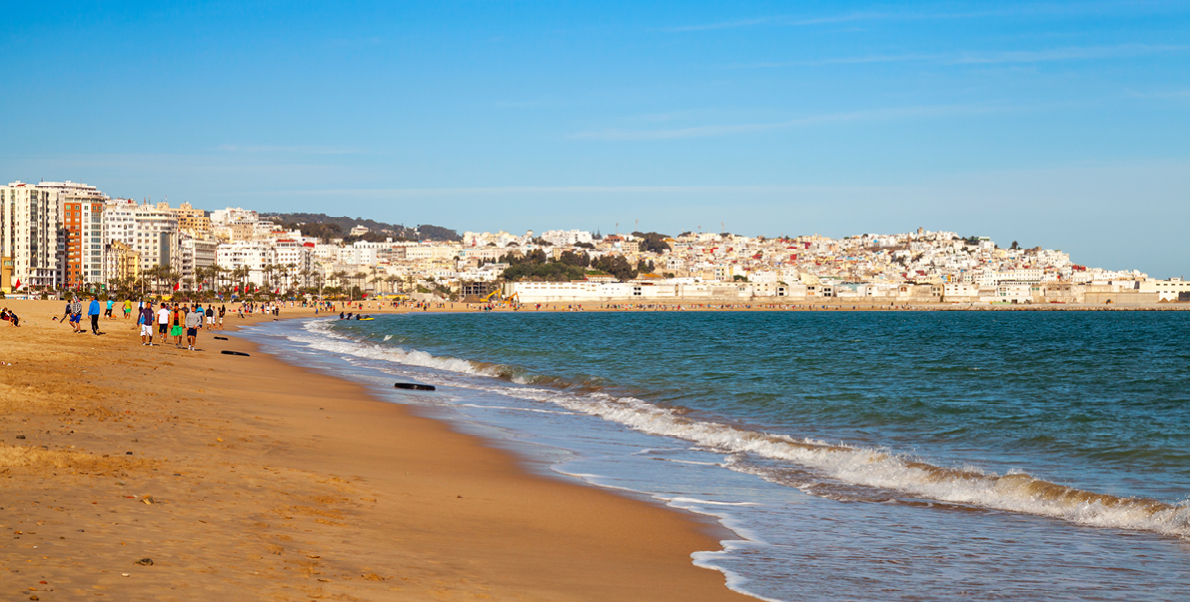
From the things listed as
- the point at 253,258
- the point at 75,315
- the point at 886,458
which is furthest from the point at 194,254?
the point at 886,458

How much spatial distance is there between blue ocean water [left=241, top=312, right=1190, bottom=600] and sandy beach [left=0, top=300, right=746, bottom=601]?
74 cm

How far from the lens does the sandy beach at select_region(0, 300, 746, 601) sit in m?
4.54

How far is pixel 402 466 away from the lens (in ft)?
29.8

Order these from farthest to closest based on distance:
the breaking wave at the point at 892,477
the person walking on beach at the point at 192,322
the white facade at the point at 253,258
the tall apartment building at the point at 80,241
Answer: the white facade at the point at 253,258, the tall apartment building at the point at 80,241, the person walking on beach at the point at 192,322, the breaking wave at the point at 892,477

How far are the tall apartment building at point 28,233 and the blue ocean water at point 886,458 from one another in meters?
137

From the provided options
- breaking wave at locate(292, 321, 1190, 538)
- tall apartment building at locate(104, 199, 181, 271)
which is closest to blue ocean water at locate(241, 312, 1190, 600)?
breaking wave at locate(292, 321, 1190, 538)

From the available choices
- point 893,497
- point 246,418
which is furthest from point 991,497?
point 246,418

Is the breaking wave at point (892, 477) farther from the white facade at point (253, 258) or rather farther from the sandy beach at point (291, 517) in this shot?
the white facade at point (253, 258)

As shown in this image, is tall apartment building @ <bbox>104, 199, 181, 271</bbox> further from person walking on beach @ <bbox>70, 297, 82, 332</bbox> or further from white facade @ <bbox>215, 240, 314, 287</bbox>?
person walking on beach @ <bbox>70, 297, 82, 332</bbox>

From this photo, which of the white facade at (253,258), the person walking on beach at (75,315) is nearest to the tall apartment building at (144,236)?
the white facade at (253,258)

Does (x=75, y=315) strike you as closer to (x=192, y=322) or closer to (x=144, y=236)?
(x=192, y=322)

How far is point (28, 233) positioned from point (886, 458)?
157m

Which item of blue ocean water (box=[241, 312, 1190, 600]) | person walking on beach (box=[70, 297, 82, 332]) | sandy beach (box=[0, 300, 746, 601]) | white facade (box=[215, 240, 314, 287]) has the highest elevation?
white facade (box=[215, 240, 314, 287])

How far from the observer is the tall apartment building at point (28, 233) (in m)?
138
